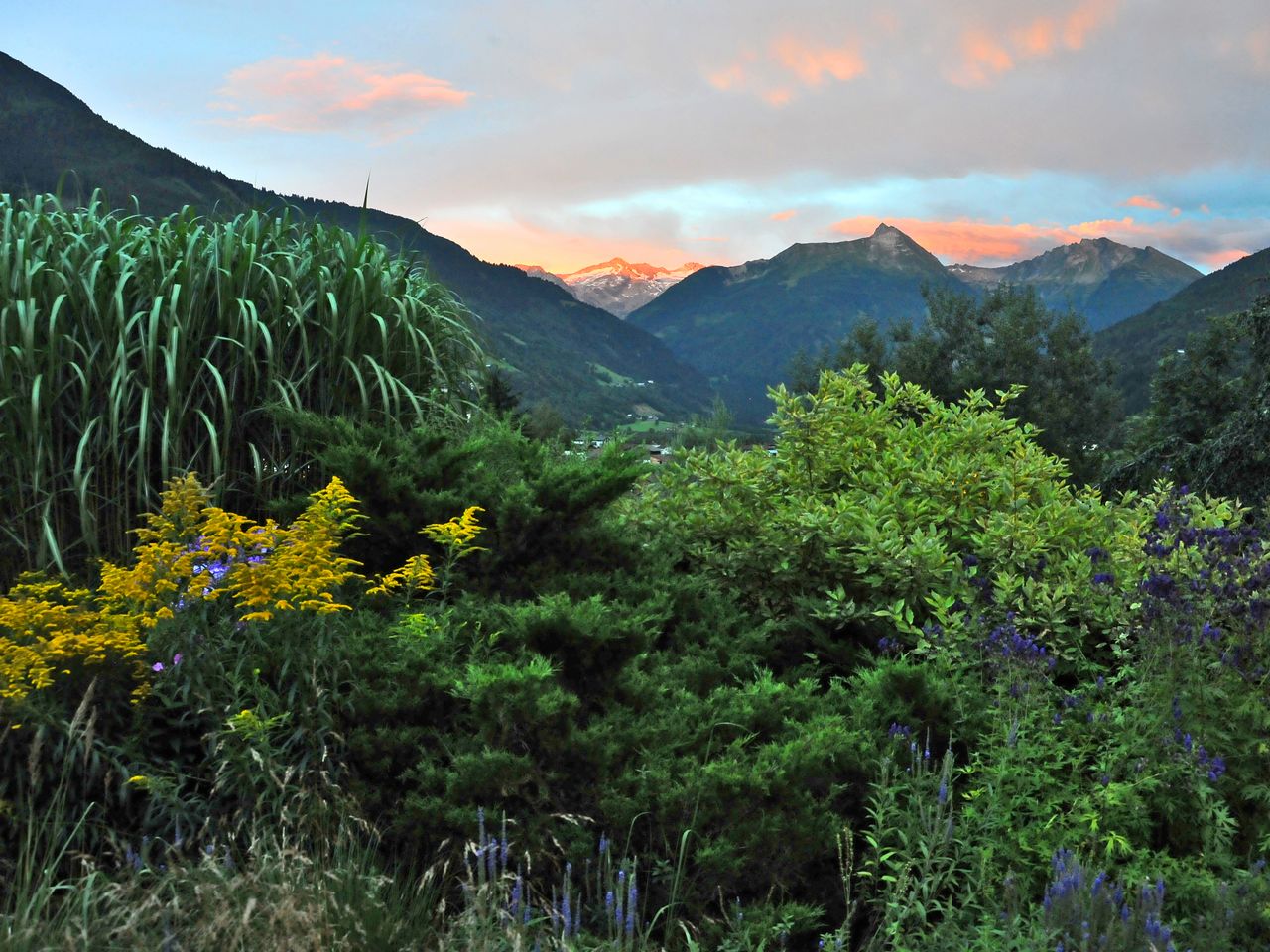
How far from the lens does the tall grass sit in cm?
458

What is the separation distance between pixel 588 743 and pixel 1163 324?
96013mm

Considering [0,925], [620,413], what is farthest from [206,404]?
[620,413]

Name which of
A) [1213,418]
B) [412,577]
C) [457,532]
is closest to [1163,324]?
[1213,418]

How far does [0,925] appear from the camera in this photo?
2.56 meters

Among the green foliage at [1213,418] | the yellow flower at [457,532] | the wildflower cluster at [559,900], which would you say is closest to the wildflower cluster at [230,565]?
the yellow flower at [457,532]

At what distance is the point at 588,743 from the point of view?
3100mm

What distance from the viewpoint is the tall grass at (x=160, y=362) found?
4.58 meters

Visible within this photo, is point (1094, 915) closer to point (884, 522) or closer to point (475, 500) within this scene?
point (884, 522)

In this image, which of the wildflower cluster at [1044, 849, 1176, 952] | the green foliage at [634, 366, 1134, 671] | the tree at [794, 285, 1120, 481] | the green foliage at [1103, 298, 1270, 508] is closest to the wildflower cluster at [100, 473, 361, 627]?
the green foliage at [634, 366, 1134, 671]

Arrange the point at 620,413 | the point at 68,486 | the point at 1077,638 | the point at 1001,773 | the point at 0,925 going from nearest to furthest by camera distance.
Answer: the point at 0,925 < the point at 1001,773 < the point at 1077,638 < the point at 68,486 < the point at 620,413

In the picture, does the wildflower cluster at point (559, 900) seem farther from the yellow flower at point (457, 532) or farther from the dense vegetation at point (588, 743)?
the yellow flower at point (457, 532)

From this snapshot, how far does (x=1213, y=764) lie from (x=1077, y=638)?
1280 millimetres

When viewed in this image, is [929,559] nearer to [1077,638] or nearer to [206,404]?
[1077,638]

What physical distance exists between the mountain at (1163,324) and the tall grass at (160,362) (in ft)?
233
